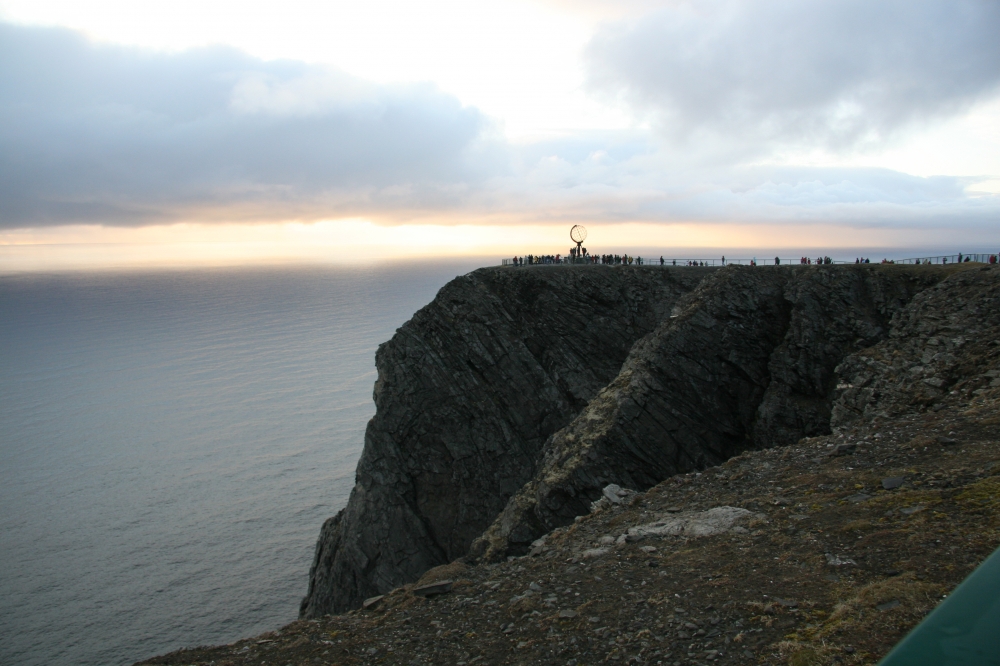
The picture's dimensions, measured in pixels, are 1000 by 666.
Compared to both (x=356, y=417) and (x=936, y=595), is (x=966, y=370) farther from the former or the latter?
(x=356, y=417)

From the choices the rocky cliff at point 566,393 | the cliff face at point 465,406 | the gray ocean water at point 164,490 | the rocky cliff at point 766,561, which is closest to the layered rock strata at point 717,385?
the rocky cliff at point 566,393

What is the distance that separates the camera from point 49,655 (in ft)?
129

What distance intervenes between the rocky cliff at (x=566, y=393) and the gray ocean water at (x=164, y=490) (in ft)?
31.9

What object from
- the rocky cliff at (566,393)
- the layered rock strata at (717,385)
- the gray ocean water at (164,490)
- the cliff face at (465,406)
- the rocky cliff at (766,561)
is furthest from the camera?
the gray ocean water at (164,490)

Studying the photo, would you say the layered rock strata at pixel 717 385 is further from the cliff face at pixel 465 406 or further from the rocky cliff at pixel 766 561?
the cliff face at pixel 465 406

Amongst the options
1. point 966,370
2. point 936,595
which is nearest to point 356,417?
point 966,370

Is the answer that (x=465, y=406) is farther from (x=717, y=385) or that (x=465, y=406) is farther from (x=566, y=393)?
(x=717, y=385)

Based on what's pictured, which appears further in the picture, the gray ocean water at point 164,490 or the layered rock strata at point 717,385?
the gray ocean water at point 164,490

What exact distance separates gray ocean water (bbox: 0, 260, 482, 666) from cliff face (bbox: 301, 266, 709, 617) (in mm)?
9296

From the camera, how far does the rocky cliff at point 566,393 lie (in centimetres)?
3144

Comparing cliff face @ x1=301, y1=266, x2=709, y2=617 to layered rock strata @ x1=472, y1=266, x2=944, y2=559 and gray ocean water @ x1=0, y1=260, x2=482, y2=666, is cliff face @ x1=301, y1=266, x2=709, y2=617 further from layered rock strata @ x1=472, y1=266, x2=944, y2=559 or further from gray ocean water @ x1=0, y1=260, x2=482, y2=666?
layered rock strata @ x1=472, y1=266, x2=944, y2=559

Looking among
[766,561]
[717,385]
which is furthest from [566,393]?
[766,561]

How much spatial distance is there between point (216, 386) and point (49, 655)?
58026mm

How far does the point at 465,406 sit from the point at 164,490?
35.8 m
